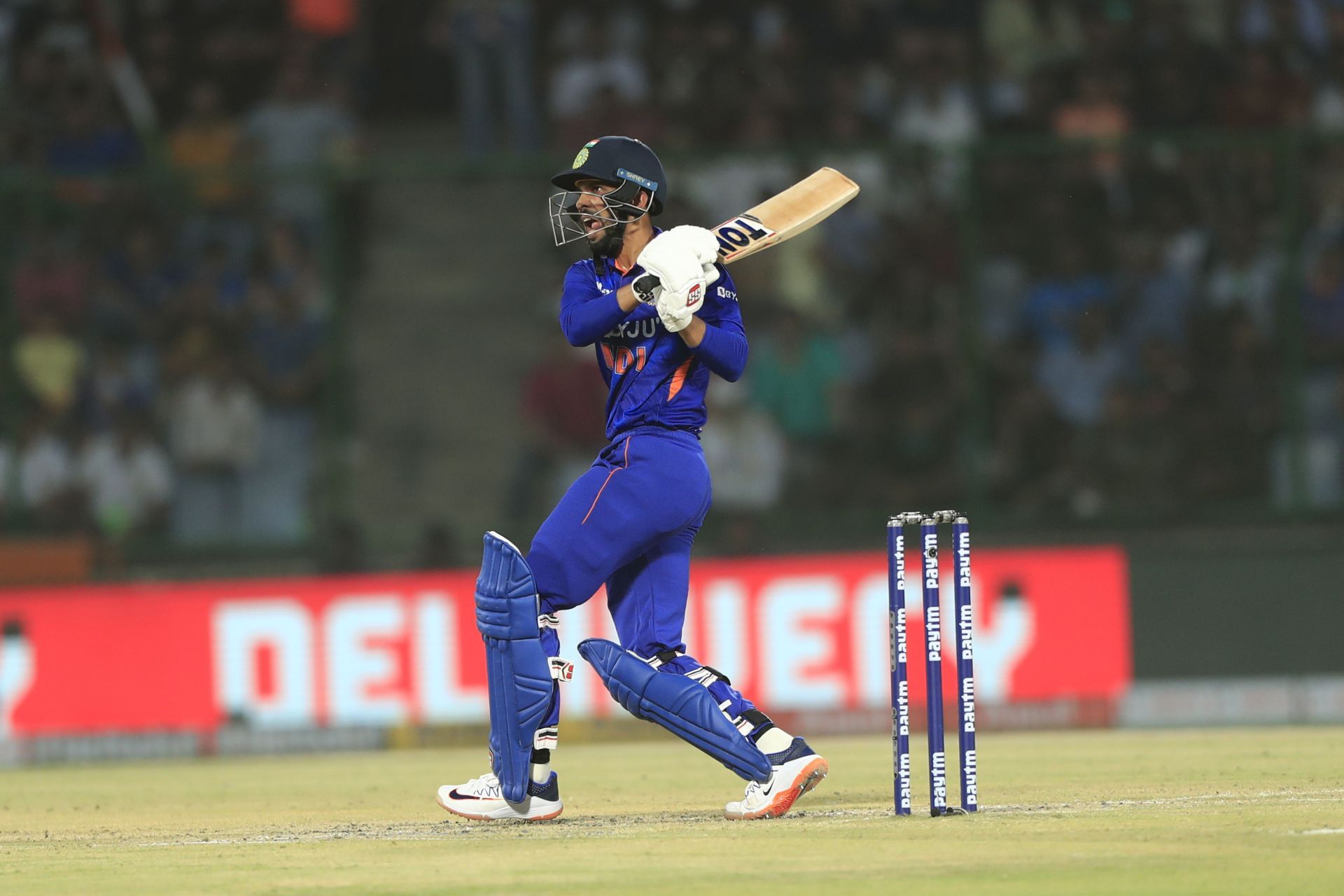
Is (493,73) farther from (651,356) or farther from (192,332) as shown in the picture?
(651,356)

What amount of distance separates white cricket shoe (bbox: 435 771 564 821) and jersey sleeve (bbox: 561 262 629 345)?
1.24 metres

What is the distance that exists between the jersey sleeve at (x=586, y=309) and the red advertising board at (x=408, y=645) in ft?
14.2

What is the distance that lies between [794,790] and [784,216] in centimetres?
168

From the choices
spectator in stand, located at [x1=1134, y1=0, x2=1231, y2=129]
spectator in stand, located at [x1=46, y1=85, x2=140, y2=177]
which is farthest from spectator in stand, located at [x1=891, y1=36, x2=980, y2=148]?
spectator in stand, located at [x1=46, y1=85, x2=140, y2=177]

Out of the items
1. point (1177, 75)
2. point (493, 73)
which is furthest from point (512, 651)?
point (1177, 75)

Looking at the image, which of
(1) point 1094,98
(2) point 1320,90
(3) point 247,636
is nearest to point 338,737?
(3) point 247,636

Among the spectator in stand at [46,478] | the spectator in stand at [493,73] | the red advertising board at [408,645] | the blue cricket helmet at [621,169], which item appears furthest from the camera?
the spectator in stand at [493,73]

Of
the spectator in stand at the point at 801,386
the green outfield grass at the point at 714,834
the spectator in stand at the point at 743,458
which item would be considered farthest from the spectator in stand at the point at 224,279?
the green outfield grass at the point at 714,834

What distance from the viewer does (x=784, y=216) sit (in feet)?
19.4

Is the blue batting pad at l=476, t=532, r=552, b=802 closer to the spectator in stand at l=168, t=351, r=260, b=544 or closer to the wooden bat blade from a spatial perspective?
the wooden bat blade

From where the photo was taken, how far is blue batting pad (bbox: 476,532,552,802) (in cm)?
539

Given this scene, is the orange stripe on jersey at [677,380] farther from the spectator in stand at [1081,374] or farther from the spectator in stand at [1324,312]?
the spectator in stand at [1324,312]

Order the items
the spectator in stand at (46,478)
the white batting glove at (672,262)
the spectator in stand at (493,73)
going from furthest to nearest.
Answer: the spectator in stand at (493,73)
the spectator in stand at (46,478)
the white batting glove at (672,262)

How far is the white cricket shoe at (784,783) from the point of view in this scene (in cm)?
536
